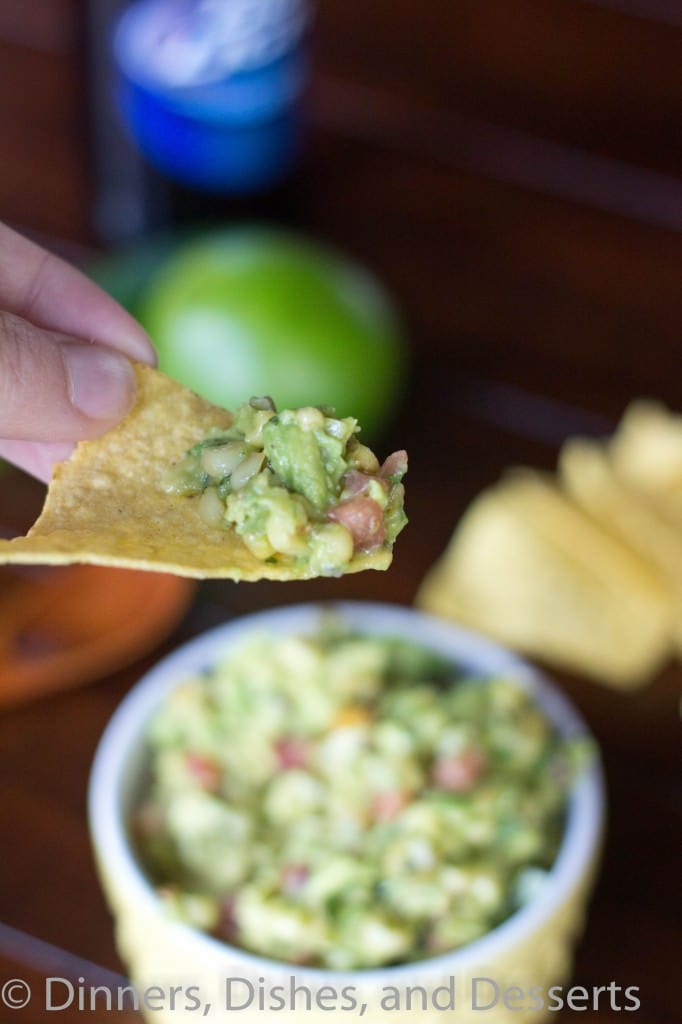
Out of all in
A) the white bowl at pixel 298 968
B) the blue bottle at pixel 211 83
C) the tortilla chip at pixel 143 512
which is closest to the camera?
the tortilla chip at pixel 143 512

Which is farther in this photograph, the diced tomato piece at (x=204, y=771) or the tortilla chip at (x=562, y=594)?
the tortilla chip at (x=562, y=594)

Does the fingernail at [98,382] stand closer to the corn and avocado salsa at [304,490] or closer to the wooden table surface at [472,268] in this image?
the corn and avocado salsa at [304,490]

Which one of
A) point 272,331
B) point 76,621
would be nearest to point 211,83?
point 272,331

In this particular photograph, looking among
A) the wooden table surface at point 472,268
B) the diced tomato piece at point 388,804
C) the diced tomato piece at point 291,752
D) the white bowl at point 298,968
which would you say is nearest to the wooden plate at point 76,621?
the wooden table surface at point 472,268

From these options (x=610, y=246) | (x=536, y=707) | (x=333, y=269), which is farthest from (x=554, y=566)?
(x=610, y=246)

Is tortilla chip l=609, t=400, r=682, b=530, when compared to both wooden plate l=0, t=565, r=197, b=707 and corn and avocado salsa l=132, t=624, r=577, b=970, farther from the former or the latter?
wooden plate l=0, t=565, r=197, b=707

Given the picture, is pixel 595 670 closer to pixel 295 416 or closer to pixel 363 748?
pixel 363 748

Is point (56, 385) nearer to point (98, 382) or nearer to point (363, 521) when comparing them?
point (98, 382)
